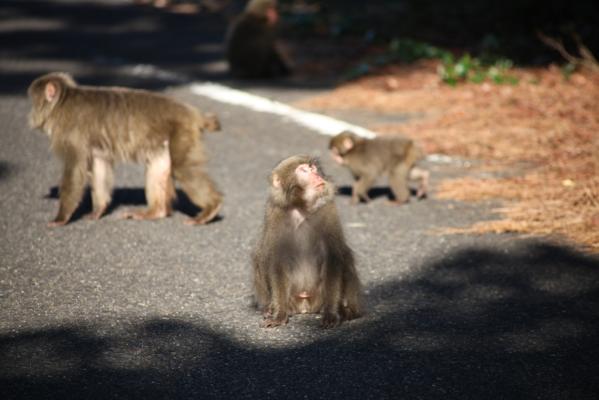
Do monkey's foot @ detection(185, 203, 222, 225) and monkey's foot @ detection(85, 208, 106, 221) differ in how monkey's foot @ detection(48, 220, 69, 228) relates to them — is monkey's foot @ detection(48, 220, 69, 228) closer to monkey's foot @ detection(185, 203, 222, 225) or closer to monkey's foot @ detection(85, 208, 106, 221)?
monkey's foot @ detection(85, 208, 106, 221)

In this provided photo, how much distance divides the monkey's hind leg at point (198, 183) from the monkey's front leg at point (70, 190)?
0.76 m

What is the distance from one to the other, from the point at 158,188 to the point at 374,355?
3.15 m

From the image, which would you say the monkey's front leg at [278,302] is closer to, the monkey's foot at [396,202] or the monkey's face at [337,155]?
the monkey's foot at [396,202]

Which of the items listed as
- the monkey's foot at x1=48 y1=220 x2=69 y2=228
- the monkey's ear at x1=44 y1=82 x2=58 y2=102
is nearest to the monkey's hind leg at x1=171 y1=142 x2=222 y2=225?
the monkey's foot at x1=48 y1=220 x2=69 y2=228

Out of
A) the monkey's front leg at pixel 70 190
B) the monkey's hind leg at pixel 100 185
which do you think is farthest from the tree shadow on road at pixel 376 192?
the monkey's front leg at pixel 70 190

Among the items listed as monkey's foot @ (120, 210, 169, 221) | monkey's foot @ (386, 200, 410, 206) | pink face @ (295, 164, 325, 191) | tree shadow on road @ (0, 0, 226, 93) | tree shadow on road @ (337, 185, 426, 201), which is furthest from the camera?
tree shadow on road @ (0, 0, 226, 93)

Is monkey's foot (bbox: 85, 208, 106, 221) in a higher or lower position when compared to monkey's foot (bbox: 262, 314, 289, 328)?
lower

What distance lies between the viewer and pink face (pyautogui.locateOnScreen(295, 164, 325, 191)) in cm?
492

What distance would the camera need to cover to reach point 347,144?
26.3ft

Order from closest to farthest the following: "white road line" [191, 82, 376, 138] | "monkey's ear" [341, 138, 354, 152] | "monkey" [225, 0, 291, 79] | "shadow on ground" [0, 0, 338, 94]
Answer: "monkey's ear" [341, 138, 354, 152], "white road line" [191, 82, 376, 138], "monkey" [225, 0, 291, 79], "shadow on ground" [0, 0, 338, 94]

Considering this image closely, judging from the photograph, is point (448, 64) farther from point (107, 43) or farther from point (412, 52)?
point (107, 43)

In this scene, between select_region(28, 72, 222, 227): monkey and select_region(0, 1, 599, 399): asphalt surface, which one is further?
select_region(28, 72, 222, 227): monkey

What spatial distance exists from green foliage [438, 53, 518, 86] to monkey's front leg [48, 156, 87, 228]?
627 cm

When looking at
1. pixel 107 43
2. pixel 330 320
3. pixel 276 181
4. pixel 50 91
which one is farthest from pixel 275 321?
pixel 107 43
